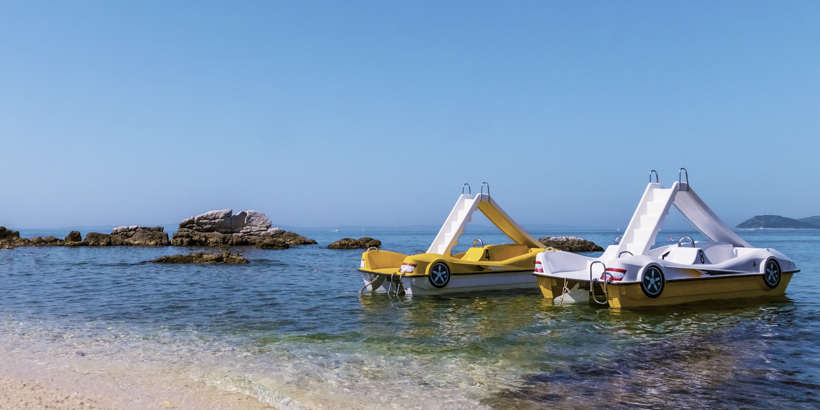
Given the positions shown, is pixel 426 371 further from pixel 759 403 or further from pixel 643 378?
Answer: pixel 759 403

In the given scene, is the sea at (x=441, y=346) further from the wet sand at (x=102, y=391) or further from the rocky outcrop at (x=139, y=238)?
the rocky outcrop at (x=139, y=238)

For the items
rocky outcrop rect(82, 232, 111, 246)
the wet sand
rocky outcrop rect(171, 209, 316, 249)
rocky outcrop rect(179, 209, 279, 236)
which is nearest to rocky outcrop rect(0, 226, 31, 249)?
rocky outcrop rect(82, 232, 111, 246)

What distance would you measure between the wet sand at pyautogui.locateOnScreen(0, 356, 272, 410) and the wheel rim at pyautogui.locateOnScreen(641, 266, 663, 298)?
9.21 metres

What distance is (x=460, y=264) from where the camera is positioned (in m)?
14.8

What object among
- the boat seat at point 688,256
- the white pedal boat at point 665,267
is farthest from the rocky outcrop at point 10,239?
the boat seat at point 688,256

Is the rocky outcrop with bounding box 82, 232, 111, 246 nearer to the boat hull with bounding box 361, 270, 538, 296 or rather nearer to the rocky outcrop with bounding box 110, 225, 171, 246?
the rocky outcrop with bounding box 110, 225, 171, 246

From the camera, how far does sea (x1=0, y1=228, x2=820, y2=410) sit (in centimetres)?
604

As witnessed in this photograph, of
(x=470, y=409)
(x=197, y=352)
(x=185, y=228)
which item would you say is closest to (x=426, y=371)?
(x=470, y=409)

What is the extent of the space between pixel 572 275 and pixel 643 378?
6.48 m

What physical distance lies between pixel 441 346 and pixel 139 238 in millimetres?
52375

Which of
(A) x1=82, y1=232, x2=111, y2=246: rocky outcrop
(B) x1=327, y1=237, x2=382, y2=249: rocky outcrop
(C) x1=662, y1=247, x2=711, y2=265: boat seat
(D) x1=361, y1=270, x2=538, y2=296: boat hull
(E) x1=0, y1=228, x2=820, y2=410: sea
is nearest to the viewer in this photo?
(E) x1=0, y1=228, x2=820, y2=410: sea

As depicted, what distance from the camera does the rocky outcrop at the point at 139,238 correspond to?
169 feet

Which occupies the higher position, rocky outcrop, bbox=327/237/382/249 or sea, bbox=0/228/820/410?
rocky outcrop, bbox=327/237/382/249

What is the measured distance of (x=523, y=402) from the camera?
570cm
